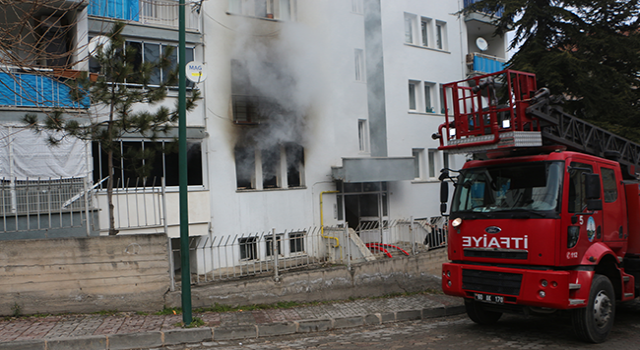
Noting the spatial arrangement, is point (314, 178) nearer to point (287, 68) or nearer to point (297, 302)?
point (287, 68)

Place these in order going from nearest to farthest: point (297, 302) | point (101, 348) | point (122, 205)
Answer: point (101, 348), point (297, 302), point (122, 205)

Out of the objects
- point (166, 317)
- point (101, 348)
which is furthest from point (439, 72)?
point (101, 348)

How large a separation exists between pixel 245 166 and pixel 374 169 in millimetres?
4093

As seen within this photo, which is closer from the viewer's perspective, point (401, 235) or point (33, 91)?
point (33, 91)

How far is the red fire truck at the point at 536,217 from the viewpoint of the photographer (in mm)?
6461

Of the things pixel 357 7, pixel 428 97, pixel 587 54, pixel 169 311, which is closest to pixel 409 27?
pixel 428 97

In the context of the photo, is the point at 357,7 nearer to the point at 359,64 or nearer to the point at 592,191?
the point at 359,64

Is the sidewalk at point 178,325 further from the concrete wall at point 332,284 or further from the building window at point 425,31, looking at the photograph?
the building window at point 425,31

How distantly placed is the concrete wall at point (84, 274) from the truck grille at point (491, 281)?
4.97 meters

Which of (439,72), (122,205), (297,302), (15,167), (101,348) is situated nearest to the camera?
(101,348)

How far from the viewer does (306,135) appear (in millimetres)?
14922

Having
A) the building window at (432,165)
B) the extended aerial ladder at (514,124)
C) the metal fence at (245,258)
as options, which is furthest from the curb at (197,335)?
the building window at (432,165)

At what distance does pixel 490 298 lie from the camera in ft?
22.4

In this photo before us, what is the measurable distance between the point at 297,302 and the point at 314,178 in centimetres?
624
